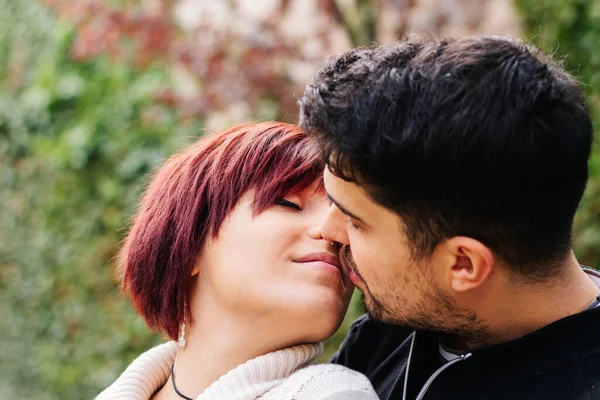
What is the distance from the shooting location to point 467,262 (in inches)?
65.8

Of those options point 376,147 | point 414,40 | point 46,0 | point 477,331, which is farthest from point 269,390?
point 46,0

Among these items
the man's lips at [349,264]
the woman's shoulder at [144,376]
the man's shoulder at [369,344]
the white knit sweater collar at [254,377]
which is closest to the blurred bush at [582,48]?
the man's shoulder at [369,344]

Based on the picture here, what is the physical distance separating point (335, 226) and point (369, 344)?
1.67 feet

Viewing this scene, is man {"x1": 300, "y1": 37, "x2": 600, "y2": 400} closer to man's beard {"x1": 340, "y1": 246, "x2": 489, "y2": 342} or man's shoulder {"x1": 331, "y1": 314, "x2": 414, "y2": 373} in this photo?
man's beard {"x1": 340, "y1": 246, "x2": 489, "y2": 342}

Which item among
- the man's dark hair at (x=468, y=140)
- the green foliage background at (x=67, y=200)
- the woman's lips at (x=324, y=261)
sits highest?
the man's dark hair at (x=468, y=140)

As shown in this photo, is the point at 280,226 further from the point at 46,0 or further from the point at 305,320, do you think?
the point at 46,0

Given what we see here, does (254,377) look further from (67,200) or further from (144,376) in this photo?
(67,200)

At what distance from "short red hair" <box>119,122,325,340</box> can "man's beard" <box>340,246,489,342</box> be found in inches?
13.2

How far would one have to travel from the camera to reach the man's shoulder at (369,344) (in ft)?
6.99

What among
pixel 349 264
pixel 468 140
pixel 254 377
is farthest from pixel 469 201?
pixel 254 377

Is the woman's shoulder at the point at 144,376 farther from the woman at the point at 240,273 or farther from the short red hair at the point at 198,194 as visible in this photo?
the short red hair at the point at 198,194

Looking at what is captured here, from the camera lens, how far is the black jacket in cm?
153

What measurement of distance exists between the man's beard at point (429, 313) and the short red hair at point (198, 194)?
13.2 inches

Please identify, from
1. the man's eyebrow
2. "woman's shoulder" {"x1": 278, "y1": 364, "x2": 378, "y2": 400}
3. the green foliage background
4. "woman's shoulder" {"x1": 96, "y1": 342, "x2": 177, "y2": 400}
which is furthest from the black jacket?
the green foliage background
